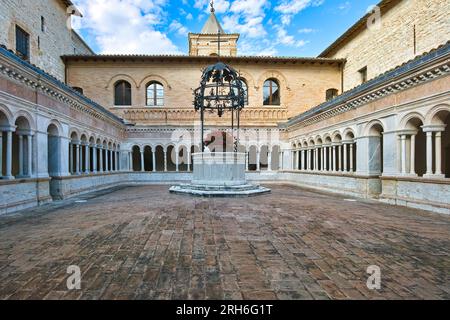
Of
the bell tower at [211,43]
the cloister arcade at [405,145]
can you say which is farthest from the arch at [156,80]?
the cloister arcade at [405,145]

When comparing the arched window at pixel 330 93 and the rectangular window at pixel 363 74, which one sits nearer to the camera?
the rectangular window at pixel 363 74

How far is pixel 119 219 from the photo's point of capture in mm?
7125

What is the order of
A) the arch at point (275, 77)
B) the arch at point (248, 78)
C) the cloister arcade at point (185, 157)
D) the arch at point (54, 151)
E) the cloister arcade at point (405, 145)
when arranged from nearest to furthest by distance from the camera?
the cloister arcade at point (405, 145)
the arch at point (54, 151)
the cloister arcade at point (185, 157)
the arch at point (248, 78)
the arch at point (275, 77)

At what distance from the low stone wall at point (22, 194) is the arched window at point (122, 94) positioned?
1320cm

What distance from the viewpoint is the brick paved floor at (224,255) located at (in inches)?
126

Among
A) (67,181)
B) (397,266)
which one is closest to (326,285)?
(397,266)

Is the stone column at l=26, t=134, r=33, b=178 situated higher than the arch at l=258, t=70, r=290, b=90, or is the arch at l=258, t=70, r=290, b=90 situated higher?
the arch at l=258, t=70, r=290, b=90

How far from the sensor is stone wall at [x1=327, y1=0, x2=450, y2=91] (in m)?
13.9

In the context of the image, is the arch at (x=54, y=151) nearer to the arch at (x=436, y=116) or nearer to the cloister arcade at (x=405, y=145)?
the cloister arcade at (x=405, y=145)

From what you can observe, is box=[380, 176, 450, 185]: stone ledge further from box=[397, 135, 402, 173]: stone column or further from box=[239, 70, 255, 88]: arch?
box=[239, 70, 255, 88]: arch

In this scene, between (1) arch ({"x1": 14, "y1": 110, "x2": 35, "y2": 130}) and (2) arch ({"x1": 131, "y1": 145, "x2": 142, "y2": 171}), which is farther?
(2) arch ({"x1": 131, "y1": 145, "x2": 142, "y2": 171})

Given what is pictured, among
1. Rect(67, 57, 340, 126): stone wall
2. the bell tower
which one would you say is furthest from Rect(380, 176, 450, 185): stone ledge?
the bell tower

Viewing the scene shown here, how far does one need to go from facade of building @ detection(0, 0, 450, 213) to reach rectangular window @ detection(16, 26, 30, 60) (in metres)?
0.07
